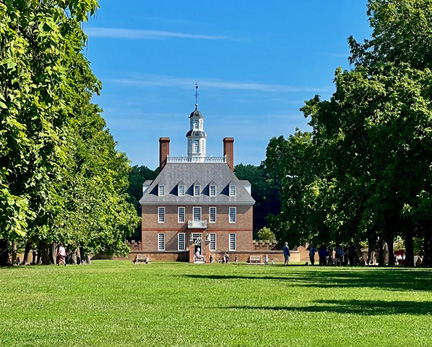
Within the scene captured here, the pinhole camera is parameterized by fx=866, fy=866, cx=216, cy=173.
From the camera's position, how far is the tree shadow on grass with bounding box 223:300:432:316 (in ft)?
52.7

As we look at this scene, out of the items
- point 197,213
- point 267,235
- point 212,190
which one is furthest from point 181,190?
point 267,235

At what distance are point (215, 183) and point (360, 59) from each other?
58.4 m

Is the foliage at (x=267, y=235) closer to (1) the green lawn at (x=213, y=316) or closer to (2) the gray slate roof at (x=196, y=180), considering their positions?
(2) the gray slate roof at (x=196, y=180)

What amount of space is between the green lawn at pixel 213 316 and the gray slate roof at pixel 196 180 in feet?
262

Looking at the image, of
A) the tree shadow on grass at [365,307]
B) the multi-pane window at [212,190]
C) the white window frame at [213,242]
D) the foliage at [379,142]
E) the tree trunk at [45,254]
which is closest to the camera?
the tree shadow on grass at [365,307]

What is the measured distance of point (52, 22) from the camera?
14500 millimetres

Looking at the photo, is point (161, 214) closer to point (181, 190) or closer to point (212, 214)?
point (181, 190)

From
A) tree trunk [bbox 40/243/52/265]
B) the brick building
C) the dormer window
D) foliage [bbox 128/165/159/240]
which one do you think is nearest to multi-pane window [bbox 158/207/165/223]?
the brick building

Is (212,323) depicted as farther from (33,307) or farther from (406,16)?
(406,16)

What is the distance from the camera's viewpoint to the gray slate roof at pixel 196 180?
103 meters

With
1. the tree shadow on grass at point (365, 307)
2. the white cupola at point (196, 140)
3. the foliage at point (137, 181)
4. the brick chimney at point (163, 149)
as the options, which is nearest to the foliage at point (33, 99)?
the tree shadow on grass at point (365, 307)

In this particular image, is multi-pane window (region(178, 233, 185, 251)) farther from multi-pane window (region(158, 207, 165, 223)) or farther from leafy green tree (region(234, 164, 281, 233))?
leafy green tree (region(234, 164, 281, 233))

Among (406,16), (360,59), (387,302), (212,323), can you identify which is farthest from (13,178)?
(360,59)

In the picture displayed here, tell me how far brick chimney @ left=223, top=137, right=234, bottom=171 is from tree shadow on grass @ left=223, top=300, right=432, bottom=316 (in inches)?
3502
